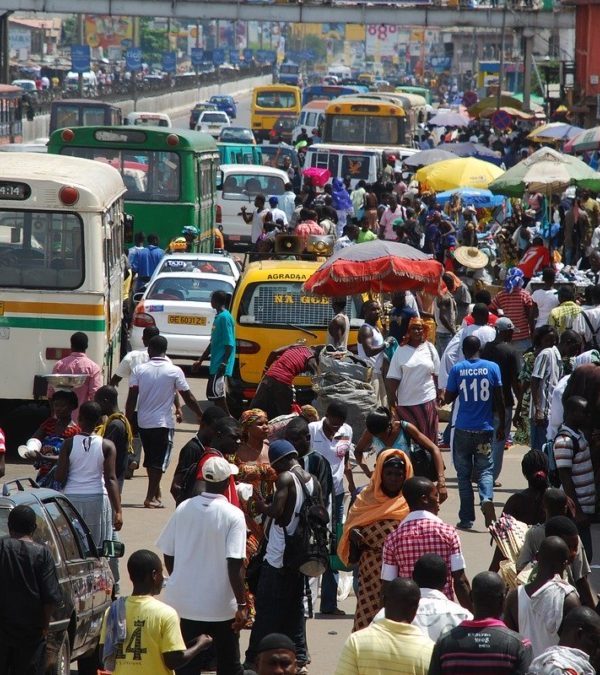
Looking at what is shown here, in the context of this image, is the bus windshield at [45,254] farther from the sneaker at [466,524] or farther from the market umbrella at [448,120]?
the market umbrella at [448,120]

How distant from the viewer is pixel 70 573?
8148mm

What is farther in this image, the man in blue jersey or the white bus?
the white bus

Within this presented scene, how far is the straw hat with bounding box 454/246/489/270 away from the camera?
802 inches

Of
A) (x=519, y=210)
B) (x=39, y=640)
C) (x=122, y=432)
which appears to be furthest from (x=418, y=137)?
(x=39, y=640)

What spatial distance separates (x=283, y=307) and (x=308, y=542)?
25.5ft

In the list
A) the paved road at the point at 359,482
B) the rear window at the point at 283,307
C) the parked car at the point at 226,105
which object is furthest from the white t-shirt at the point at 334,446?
the parked car at the point at 226,105

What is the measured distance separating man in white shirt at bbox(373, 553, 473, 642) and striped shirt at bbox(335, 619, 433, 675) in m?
0.15

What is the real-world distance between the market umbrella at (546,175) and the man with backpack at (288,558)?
48.2ft

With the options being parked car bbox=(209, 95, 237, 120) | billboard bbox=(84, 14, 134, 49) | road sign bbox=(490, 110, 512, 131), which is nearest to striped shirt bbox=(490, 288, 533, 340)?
road sign bbox=(490, 110, 512, 131)

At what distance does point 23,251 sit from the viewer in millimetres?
14125

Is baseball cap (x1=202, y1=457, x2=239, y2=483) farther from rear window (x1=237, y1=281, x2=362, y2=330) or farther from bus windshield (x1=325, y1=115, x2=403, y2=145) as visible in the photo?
bus windshield (x1=325, y1=115, x2=403, y2=145)

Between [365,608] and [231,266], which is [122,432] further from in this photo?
[231,266]

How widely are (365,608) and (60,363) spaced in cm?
536

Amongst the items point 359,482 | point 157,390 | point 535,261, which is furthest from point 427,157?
point 157,390
